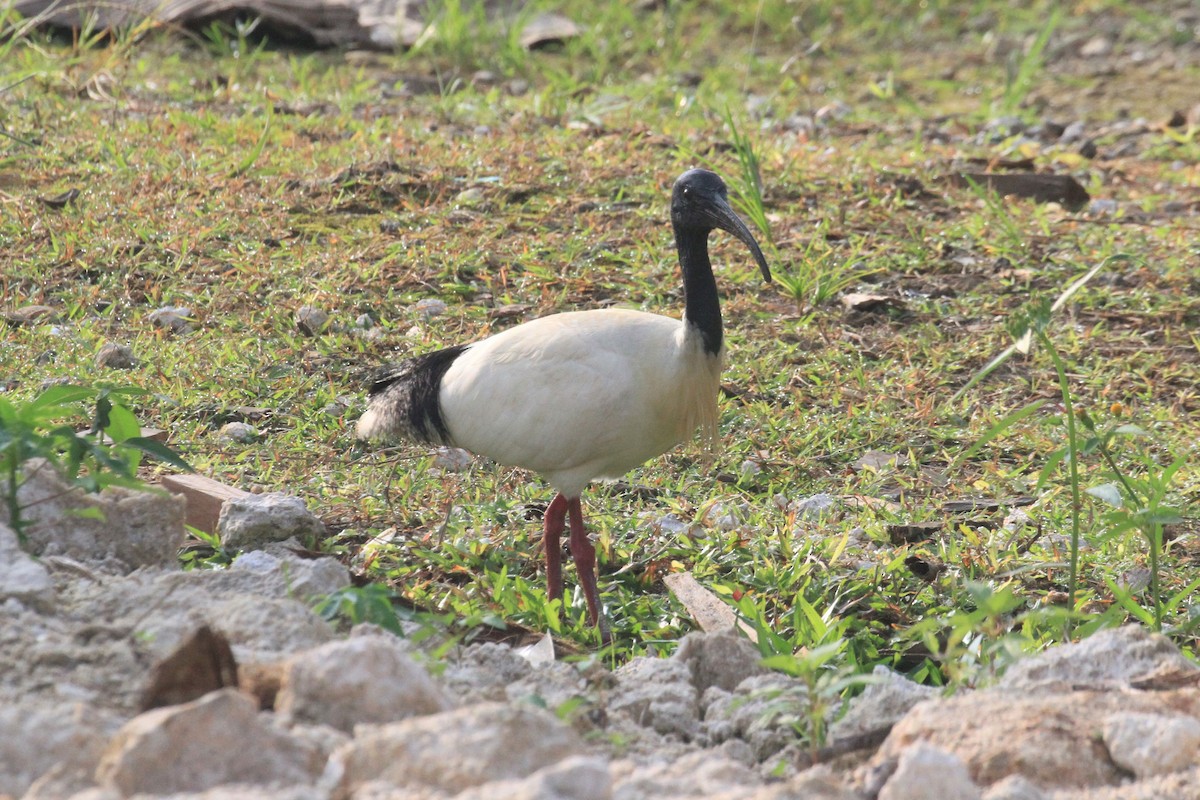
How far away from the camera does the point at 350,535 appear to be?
177 inches

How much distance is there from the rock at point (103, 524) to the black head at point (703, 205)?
1.88 meters

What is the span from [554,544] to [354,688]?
1.98 m

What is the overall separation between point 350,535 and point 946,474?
2089 millimetres

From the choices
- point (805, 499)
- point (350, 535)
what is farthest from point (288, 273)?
point (805, 499)

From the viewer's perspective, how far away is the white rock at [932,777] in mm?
2391

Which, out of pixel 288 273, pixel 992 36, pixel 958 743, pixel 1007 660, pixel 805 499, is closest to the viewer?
pixel 958 743

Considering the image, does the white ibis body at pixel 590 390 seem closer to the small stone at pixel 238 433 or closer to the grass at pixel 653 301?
the grass at pixel 653 301

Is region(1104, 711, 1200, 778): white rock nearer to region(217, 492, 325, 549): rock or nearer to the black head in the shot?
the black head

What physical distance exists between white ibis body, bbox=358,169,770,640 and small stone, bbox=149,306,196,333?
1.63 m

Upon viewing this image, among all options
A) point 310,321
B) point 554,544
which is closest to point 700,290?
point 554,544

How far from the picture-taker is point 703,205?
4.61 meters

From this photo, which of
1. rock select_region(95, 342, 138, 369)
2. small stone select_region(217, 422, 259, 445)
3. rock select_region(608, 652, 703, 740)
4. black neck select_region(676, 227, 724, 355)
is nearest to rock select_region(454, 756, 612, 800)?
rock select_region(608, 652, 703, 740)

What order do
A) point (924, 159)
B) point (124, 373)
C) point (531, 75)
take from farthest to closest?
1. point (531, 75)
2. point (924, 159)
3. point (124, 373)

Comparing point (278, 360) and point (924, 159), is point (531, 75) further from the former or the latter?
point (278, 360)
